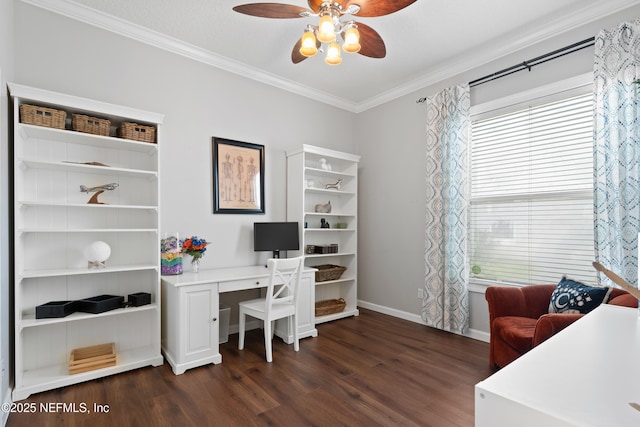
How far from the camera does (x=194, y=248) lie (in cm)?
319

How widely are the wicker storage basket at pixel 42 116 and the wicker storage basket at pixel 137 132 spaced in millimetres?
382

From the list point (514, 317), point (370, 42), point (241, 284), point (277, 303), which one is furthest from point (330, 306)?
point (370, 42)

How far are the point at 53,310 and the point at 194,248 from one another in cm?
112

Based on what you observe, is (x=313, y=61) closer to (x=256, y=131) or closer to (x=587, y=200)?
(x=256, y=131)

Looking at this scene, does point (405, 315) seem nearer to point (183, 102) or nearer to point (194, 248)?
point (194, 248)

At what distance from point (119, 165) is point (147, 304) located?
4.09 feet

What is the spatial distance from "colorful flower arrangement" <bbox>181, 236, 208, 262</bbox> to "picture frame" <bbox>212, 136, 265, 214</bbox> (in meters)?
0.44

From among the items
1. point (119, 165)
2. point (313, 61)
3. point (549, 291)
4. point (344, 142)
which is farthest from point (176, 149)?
point (549, 291)

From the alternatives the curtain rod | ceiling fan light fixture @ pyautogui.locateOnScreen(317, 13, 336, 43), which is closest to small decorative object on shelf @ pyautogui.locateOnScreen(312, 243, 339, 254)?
the curtain rod

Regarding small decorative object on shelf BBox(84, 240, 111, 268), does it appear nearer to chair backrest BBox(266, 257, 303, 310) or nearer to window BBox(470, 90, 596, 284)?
chair backrest BBox(266, 257, 303, 310)

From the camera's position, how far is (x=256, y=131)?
3945 millimetres

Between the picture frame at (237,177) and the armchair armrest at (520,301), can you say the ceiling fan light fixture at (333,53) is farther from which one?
the armchair armrest at (520,301)

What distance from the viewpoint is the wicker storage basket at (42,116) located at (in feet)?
7.71

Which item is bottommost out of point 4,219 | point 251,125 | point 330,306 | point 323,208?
point 330,306
